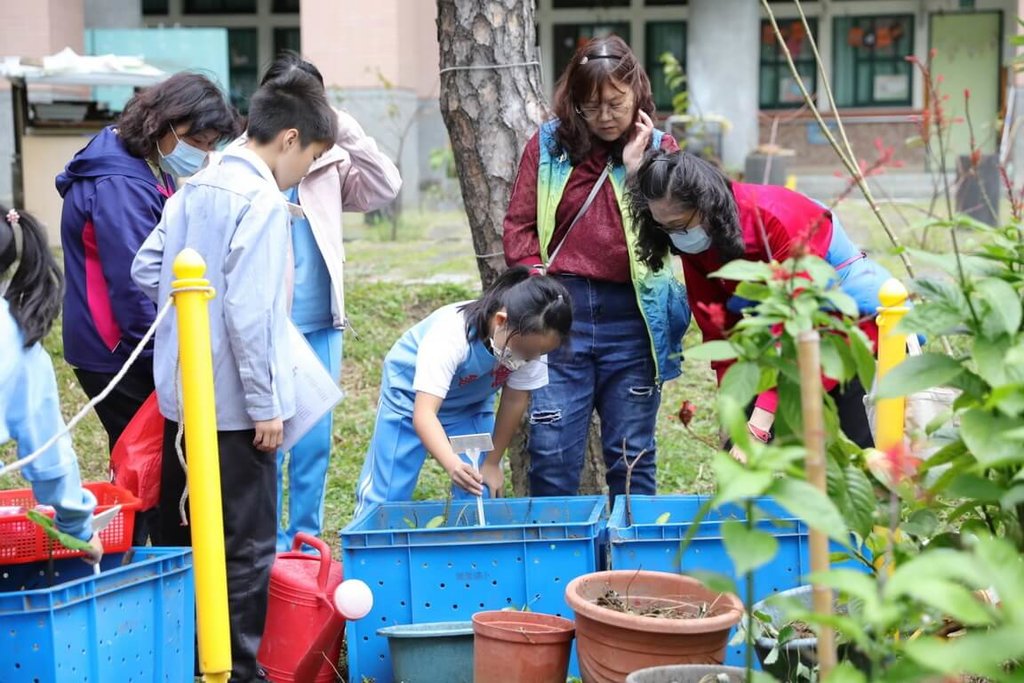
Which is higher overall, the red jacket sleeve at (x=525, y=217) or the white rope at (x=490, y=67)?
the white rope at (x=490, y=67)

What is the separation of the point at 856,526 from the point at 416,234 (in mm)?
10525

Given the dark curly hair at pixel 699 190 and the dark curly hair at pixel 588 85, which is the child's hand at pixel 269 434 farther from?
the dark curly hair at pixel 588 85

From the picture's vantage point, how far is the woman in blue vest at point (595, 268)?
3.80 metres

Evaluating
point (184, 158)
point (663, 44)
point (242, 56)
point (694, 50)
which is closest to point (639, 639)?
point (184, 158)

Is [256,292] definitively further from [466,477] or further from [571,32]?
[571,32]

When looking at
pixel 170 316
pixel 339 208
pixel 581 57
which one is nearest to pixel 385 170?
pixel 339 208

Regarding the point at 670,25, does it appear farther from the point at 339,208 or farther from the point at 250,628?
the point at 250,628

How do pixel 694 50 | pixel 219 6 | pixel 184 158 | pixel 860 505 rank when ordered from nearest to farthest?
pixel 860 505 < pixel 184 158 < pixel 694 50 < pixel 219 6

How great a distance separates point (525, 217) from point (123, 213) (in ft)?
3.81

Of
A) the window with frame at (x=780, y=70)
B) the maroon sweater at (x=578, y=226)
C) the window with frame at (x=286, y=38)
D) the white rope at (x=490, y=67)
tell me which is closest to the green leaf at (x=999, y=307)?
the maroon sweater at (x=578, y=226)

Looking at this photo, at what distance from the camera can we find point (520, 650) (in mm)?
2902

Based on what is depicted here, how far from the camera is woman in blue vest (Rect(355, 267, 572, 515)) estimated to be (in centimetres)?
347

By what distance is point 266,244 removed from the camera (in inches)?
124

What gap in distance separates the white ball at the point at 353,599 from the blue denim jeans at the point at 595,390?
974 mm
